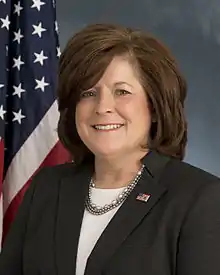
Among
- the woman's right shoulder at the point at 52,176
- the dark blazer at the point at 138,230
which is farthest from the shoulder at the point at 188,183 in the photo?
the woman's right shoulder at the point at 52,176

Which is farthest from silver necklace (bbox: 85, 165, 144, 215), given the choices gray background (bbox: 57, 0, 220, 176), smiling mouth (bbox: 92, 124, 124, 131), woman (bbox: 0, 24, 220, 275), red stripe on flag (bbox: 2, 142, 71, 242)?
gray background (bbox: 57, 0, 220, 176)

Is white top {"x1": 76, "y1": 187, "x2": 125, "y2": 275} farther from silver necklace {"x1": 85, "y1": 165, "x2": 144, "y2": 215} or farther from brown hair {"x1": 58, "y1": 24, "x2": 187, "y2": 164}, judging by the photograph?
brown hair {"x1": 58, "y1": 24, "x2": 187, "y2": 164}

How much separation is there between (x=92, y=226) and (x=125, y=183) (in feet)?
0.43

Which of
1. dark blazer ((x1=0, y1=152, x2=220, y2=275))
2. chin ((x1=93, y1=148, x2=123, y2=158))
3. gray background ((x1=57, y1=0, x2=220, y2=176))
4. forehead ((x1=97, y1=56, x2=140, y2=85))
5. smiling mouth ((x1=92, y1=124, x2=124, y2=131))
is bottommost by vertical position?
dark blazer ((x1=0, y1=152, x2=220, y2=275))

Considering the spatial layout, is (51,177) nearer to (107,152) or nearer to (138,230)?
(107,152)

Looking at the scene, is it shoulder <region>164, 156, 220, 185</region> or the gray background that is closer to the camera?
shoulder <region>164, 156, 220, 185</region>

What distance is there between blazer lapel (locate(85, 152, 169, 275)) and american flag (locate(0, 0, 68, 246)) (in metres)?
0.89

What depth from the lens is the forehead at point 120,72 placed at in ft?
4.42

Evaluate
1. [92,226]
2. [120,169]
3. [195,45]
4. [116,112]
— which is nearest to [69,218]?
[92,226]

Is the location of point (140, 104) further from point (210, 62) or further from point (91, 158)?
point (210, 62)

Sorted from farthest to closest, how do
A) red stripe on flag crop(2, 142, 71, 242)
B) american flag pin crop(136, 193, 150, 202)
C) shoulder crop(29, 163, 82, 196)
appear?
red stripe on flag crop(2, 142, 71, 242) < shoulder crop(29, 163, 82, 196) < american flag pin crop(136, 193, 150, 202)

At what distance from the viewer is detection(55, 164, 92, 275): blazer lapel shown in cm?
137

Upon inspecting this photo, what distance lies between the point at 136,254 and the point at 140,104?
345mm

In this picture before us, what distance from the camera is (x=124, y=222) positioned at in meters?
1.33
